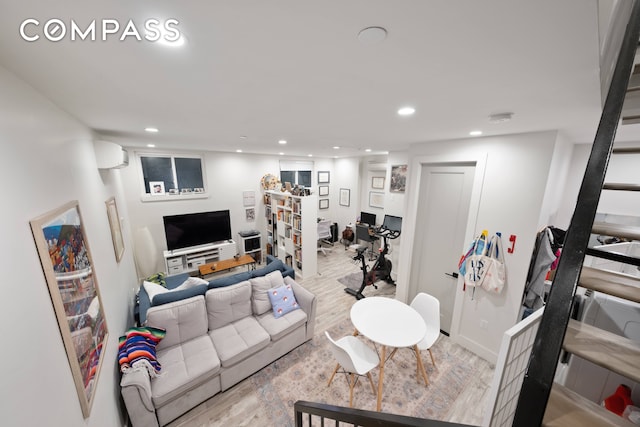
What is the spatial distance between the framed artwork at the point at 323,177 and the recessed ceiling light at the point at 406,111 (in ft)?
16.5

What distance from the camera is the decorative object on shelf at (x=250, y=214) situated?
546 cm

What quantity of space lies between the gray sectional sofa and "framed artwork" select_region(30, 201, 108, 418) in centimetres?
65

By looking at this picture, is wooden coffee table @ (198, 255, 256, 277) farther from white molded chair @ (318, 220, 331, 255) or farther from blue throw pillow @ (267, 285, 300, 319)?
blue throw pillow @ (267, 285, 300, 319)

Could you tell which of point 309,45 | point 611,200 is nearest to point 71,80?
point 309,45

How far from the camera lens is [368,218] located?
18.6 feet

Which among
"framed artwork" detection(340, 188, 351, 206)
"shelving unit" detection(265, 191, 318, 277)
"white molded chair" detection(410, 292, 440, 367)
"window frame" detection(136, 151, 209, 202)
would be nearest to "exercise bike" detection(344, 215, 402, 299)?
"shelving unit" detection(265, 191, 318, 277)

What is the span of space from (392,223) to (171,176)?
4761mm

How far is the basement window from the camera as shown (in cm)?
434

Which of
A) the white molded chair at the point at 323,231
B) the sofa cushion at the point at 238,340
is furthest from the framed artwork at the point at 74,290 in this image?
the white molded chair at the point at 323,231

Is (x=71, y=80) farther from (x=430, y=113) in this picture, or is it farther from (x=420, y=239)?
(x=420, y=239)

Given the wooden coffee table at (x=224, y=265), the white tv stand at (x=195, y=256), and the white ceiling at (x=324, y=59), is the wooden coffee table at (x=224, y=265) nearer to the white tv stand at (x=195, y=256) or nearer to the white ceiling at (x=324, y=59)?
the white tv stand at (x=195, y=256)

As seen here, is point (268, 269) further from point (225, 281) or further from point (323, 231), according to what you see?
point (323, 231)

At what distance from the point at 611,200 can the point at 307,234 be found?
437 centimetres

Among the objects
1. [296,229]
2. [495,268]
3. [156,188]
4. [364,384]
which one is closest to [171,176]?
[156,188]
